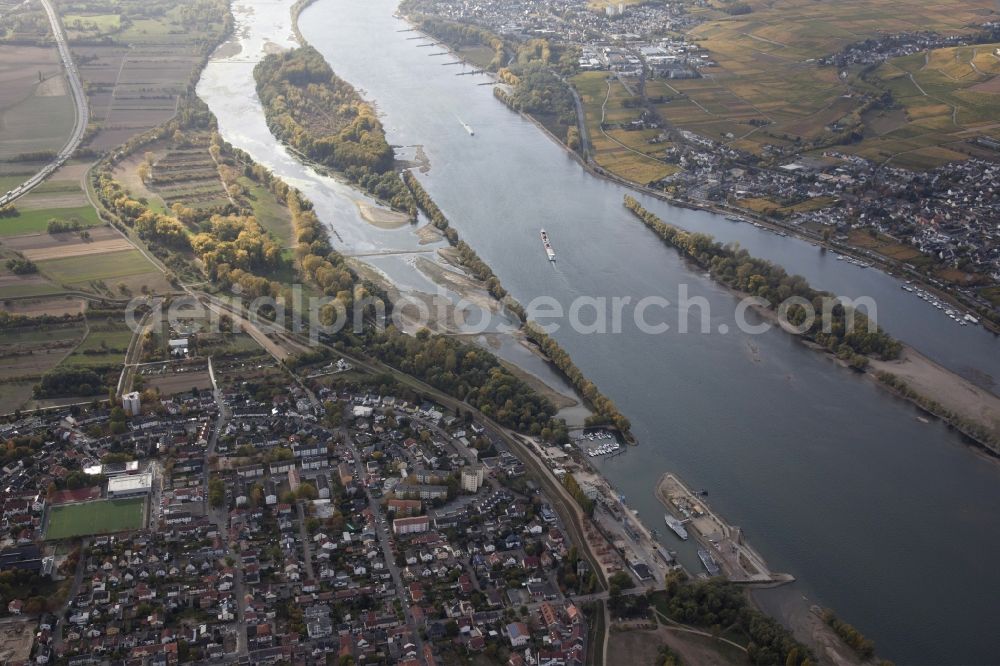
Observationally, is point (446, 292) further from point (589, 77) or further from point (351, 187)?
point (589, 77)

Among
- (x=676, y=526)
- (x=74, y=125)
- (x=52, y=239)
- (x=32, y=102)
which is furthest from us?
(x=32, y=102)

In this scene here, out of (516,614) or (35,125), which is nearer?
(516,614)

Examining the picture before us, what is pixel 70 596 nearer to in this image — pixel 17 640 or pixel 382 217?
pixel 17 640

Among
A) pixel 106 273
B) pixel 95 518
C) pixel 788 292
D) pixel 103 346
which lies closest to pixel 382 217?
pixel 106 273

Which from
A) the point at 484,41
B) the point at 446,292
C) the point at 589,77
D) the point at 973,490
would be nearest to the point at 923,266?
the point at 973,490

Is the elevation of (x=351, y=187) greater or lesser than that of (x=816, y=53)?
Answer: lesser
